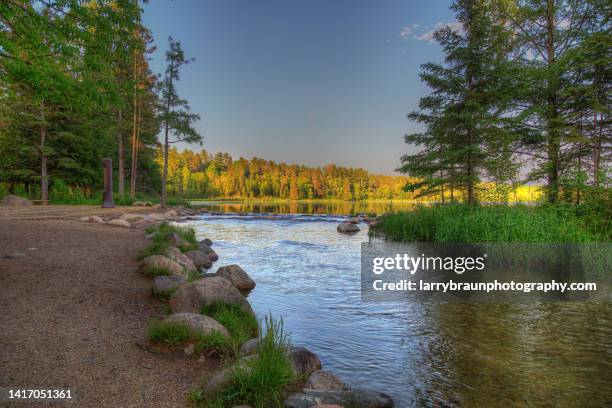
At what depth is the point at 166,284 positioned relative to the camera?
6828 millimetres

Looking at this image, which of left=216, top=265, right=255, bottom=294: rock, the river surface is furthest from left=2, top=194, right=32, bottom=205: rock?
the river surface

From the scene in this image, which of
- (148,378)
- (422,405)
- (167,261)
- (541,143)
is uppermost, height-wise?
(541,143)

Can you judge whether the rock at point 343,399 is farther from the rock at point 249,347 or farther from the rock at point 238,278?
the rock at point 238,278

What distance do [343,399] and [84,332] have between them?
339 cm

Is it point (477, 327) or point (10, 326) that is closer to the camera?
point (10, 326)

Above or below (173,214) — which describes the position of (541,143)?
above

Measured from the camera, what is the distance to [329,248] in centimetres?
1587

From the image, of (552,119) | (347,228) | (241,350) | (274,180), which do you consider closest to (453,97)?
(552,119)

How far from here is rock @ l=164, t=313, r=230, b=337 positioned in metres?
4.77

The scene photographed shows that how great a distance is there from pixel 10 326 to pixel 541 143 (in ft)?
60.1

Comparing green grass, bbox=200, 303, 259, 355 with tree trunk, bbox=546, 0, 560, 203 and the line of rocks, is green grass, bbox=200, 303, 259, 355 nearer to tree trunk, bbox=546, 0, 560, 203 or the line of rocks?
the line of rocks

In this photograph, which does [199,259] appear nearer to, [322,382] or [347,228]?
[322,382]

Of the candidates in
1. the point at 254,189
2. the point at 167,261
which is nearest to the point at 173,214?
the point at 167,261

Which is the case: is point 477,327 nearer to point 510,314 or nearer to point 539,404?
point 510,314
